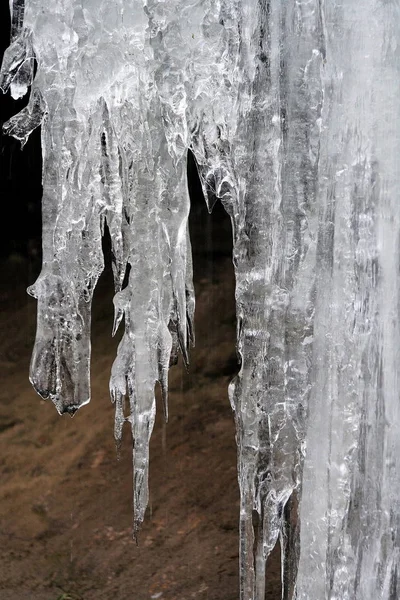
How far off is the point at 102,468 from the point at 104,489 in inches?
3.3

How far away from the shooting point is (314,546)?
1.20 meters

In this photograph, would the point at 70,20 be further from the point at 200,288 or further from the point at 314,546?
the point at 200,288

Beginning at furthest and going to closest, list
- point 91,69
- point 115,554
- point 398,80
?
point 115,554 < point 91,69 < point 398,80

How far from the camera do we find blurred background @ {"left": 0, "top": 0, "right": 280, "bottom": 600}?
293 centimetres

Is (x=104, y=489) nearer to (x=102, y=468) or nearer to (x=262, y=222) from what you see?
(x=102, y=468)

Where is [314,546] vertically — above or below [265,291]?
below

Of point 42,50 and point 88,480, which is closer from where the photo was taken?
point 42,50

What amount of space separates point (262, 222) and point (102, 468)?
1.95m

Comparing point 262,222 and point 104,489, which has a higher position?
point 262,222

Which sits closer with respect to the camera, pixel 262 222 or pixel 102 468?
pixel 262 222

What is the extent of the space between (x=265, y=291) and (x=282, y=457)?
11.0 inches

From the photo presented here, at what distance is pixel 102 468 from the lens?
299 centimetres

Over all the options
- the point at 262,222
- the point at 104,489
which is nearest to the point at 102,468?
the point at 104,489

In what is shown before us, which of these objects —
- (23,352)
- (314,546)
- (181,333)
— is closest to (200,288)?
(23,352)
